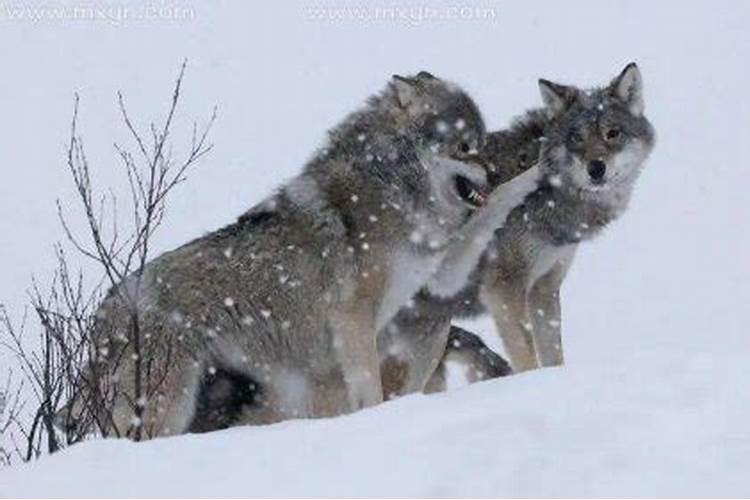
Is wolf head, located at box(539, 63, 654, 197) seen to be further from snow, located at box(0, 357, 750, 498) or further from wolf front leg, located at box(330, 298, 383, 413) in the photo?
snow, located at box(0, 357, 750, 498)

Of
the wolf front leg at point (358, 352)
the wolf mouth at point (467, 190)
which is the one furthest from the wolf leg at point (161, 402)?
the wolf mouth at point (467, 190)

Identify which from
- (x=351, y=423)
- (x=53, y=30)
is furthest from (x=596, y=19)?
(x=351, y=423)

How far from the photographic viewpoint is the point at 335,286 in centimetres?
702

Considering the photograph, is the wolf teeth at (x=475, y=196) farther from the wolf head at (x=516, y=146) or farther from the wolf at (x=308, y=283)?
the wolf head at (x=516, y=146)

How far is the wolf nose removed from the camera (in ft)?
27.1

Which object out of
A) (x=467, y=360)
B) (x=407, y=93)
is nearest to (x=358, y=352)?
(x=467, y=360)

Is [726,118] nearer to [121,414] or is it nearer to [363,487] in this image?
[121,414]

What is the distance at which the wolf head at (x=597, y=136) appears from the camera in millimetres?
8250

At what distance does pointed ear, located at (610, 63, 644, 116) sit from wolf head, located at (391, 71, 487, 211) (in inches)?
55.7

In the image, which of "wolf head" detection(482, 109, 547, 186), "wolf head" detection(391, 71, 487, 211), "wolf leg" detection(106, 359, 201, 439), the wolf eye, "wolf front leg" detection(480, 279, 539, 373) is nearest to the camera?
"wolf leg" detection(106, 359, 201, 439)

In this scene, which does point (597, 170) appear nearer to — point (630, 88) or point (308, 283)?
point (630, 88)

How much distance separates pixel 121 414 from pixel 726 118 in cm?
2861

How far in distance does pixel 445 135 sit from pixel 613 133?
1483mm

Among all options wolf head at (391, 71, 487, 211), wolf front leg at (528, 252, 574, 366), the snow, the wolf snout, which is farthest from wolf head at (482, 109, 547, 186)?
the snow
